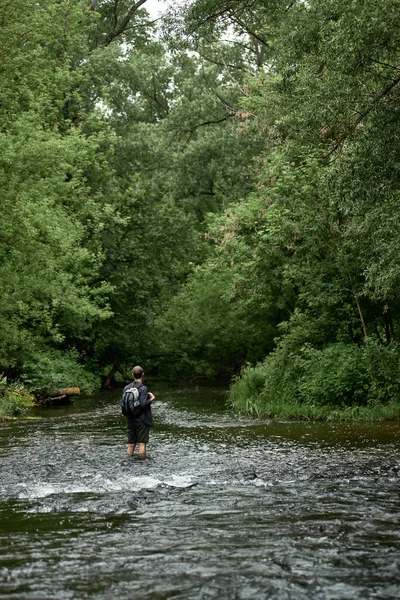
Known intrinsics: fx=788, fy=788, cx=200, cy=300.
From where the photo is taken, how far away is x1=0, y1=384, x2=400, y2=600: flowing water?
6.57 metres

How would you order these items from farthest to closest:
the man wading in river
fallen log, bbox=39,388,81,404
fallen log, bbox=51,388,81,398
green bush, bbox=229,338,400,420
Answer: fallen log, bbox=51,388,81,398
fallen log, bbox=39,388,81,404
green bush, bbox=229,338,400,420
the man wading in river

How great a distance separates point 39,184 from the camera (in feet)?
89.0

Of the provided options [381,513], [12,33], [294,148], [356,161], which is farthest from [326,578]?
[12,33]

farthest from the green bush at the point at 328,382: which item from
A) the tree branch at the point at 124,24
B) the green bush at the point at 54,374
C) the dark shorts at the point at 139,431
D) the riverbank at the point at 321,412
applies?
the tree branch at the point at 124,24

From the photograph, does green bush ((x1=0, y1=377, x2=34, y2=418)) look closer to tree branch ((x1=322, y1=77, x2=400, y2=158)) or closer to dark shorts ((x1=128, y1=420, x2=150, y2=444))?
dark shorts ((x1=128, y1=420, x2=150, y2=444))

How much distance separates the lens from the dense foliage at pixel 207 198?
15.8 metres

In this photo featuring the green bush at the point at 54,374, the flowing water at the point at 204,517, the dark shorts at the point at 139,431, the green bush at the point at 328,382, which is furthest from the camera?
the green bush at the point at 54,374

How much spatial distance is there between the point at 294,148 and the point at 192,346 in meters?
23.3

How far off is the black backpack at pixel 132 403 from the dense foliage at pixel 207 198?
5975mm

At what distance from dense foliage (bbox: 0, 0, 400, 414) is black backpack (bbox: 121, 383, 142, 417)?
235 inches

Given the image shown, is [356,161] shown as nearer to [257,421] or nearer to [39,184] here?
[257,421]

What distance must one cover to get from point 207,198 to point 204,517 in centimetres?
3983

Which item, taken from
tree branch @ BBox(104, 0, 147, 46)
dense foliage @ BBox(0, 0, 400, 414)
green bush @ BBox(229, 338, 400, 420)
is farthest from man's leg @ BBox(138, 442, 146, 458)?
tree branch @ BBox(104, 0, 147, 46)

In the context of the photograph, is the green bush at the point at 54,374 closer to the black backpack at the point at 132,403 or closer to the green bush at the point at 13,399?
the green bush at the point at 13,399
